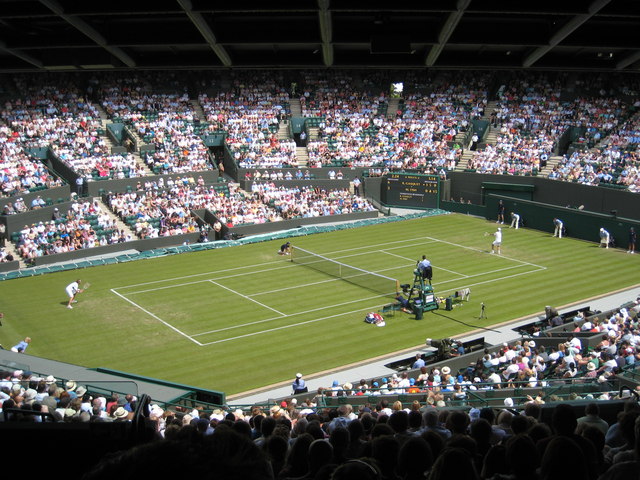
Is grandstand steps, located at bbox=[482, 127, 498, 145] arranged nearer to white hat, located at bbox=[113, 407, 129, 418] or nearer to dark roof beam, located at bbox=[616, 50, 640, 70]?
dark roof beam, located at bbox=[616, 50, 640, 70]

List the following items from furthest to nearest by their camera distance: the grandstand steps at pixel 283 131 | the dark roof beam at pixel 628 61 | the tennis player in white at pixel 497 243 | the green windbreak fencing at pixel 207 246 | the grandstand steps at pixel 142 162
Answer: the grandstand steps at pixel 283 131, the grandstand steps at pixel 142 162, the dark roof beam at pixel 628 61, the tennis player in white at pixel 497 243, the green windbreak fencing at pixel 207 246

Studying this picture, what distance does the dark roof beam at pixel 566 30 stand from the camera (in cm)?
3039

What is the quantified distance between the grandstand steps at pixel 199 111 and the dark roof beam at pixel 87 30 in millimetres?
10823

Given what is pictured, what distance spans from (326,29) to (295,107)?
2304 cm

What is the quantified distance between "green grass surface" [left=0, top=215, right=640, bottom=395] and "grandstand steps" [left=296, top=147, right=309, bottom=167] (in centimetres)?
1211

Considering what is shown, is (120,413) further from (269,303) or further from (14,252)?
(14,252)

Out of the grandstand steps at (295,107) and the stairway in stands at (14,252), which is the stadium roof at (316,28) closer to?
the stairway in stands at (14,252)

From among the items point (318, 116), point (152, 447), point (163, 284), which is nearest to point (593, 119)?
point (318, 116)

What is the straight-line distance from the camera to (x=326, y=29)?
3475 centimetres

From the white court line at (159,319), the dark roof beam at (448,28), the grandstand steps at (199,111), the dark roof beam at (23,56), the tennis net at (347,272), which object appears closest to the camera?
the white court line at (159,319)

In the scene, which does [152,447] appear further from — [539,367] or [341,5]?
[341,5]

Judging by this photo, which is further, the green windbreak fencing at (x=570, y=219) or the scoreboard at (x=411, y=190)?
the scoreboard at (x=411, y=190)

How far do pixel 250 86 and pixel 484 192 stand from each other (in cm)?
2239

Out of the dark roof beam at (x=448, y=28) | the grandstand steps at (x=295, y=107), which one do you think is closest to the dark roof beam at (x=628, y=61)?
the dark roof beam at (x=448, y=28)
